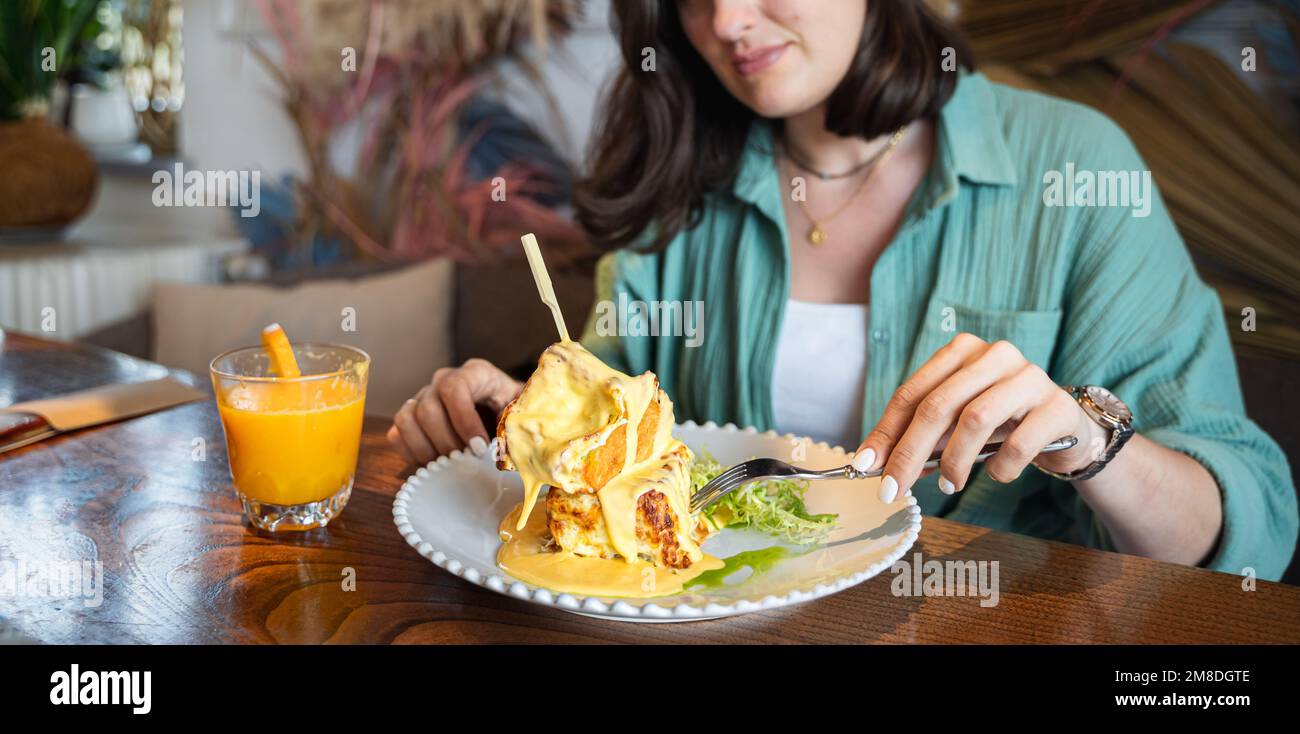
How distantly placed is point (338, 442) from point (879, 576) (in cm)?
57

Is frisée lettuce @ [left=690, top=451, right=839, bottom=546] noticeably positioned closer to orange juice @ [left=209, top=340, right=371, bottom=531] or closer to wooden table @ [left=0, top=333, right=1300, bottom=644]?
wooden table @ [left=0, top=333, right=1300, bottom=644]

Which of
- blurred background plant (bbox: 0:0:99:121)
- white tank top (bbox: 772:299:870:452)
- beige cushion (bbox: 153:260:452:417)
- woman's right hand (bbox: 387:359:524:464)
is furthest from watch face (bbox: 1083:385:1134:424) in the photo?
blurred background plant (bbox: 0:0:99:121)

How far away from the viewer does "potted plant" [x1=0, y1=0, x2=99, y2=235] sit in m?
3.40

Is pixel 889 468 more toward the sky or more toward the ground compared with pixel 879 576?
more toward the sky

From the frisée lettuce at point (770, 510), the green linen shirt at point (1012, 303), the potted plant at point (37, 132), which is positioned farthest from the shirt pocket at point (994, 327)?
the potted plant at point (37, 132)

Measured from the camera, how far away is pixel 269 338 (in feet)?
3.68

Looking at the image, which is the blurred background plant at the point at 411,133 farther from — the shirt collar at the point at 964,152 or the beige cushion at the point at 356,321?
the shirt collar at the point at 964,152

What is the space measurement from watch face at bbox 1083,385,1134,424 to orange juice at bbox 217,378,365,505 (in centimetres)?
79

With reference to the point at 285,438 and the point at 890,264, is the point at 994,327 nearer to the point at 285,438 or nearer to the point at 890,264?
the point at 890,264

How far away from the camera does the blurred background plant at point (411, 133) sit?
9.74 ft

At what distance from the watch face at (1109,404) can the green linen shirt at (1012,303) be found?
0.88 ft
